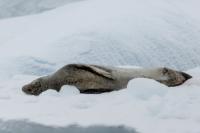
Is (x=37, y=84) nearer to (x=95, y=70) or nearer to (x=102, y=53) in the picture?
(x=95, y=70)

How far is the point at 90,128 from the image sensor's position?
2918mm

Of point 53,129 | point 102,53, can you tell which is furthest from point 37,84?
point 102,53

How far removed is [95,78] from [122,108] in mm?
777

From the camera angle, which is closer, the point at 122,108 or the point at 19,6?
the point at 122,108

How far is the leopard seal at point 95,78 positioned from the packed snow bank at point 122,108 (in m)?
0.13

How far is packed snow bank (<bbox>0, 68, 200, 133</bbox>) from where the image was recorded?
289 cm

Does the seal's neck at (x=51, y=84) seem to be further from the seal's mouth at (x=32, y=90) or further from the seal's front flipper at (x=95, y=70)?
the seal's front flipper at (x=95, y=70)

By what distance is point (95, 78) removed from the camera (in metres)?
3.98

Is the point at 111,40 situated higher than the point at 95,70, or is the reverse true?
the point at 95,70

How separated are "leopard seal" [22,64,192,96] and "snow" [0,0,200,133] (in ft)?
0.40

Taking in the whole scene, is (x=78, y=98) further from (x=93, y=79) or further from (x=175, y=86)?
(x=175, y=86)

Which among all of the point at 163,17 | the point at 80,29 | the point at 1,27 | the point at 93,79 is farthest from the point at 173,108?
the point at 1,27

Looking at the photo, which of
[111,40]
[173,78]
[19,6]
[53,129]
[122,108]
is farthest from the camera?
[19,6]

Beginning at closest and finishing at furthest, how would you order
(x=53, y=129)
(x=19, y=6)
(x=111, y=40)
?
(x=53, y=129) → (x=111, y=40) → (x=19, y=6)
